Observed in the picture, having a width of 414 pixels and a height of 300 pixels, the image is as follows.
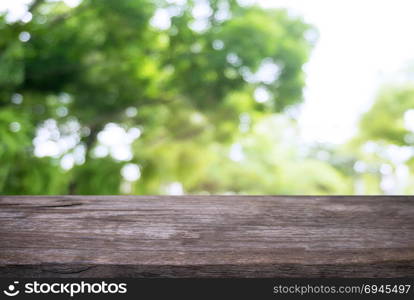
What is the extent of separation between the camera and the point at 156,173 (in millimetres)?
5254

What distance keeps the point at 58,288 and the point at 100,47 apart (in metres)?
4.51

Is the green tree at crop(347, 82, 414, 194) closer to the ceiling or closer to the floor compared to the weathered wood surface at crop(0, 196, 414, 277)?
closer to the ceiling

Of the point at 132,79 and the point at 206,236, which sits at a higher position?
the point at 132,79

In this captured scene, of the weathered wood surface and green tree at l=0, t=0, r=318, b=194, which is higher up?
green tree at l=0, t=0, r=318, b=194

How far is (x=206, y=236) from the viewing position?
400 millimetres

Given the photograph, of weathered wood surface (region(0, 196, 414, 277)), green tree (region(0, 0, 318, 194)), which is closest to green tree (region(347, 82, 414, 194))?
green tree (region(0, 0, 318, 194))

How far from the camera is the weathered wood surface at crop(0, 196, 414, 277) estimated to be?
379 mm

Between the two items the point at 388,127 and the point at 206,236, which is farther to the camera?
the point at 388,127

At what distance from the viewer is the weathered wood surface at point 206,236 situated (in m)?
0.38

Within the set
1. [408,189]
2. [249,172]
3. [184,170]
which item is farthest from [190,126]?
[408,189]

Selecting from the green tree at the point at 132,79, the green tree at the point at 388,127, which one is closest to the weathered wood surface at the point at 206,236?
the green tree at the point at 132,79

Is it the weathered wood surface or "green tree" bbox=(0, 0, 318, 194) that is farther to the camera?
"green tree" bbox=(0, 0, 318, 194)

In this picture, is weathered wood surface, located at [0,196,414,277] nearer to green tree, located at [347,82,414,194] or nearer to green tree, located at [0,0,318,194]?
green tree, located at [0,0,318,194]

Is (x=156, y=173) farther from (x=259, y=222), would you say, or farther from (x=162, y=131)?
(x=259, y=222)
